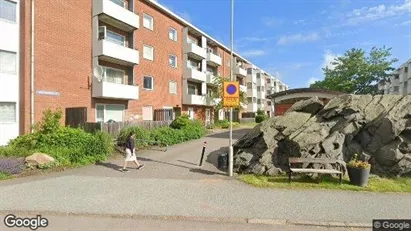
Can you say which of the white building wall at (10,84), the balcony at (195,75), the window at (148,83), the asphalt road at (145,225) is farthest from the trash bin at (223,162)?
the balcony at (195,75)

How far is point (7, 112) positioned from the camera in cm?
1479

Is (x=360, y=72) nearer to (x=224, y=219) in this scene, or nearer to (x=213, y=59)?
(x=213, y=59)

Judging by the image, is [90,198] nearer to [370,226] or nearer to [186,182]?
[186,182]

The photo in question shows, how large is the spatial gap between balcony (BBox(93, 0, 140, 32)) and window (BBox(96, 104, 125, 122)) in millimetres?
6574

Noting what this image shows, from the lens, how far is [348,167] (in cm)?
848

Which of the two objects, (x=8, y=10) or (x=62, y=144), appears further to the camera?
(x=8, y=10)

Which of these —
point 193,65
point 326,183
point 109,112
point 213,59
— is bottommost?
point 326,183

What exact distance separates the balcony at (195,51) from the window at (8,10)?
60.4 feet

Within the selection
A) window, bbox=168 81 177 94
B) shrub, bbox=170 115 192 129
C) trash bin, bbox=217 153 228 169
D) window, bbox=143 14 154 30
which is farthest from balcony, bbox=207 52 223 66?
trash bin, bbox=217 153 228 169

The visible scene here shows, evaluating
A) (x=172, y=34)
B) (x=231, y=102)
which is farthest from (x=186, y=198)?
(x=172, y=34)

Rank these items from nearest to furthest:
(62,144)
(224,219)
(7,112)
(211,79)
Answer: (224,219), (62,144), (7,112), (211,79)

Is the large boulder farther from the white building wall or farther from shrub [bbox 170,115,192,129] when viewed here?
shrub [bbox 170,115,192,129]

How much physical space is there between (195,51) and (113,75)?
1306cm

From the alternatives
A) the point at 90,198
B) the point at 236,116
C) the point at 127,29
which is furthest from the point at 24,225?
the point at 236,116
